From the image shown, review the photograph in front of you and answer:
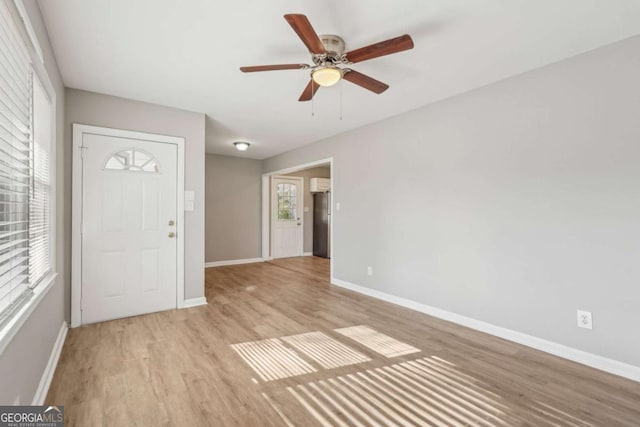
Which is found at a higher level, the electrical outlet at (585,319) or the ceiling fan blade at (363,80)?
the ceiling fan blade at (363,80)

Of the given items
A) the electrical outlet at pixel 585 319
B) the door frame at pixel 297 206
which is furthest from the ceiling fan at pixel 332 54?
the door frame at pixel 297 206

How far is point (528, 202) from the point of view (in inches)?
110

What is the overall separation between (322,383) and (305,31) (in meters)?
2.30

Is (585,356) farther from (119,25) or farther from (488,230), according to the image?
(119,25)

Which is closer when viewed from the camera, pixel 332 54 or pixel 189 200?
pixel 332 54

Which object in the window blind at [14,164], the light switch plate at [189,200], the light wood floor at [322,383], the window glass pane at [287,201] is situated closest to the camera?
the window blind at [14,164]

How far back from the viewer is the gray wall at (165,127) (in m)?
3.26

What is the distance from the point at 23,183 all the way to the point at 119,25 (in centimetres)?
126

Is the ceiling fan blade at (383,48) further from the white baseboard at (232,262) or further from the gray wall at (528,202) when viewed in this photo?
the white baseboard at (232,262)

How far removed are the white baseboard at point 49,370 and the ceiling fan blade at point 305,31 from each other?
2.65 m

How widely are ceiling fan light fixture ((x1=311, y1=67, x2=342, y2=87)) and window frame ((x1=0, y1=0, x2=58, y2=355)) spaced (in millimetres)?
1655

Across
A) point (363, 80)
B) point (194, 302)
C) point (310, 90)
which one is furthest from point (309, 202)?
point (363, 80)

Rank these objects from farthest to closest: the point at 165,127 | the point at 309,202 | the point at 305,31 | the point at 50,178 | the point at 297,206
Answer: the point at 309,202 → the point at 297,206 → the point at 165,127 → the point at 50,178 → the point at 305,31

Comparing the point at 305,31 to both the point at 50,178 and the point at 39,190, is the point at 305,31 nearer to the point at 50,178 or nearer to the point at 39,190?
the point at 39,190
